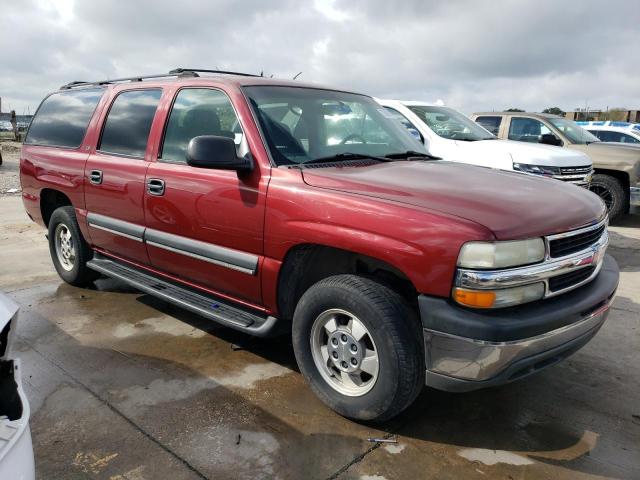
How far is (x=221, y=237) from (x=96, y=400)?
3.83ft

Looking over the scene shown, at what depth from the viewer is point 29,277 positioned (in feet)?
17.4

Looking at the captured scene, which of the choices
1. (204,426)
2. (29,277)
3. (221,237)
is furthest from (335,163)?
(29,277)

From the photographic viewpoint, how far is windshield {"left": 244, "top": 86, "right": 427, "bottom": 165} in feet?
10.6

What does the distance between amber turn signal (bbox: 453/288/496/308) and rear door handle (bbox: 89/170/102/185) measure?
3045mm

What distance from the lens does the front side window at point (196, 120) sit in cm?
338

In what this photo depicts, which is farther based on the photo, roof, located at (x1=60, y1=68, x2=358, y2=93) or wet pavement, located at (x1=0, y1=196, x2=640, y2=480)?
roof, located at (x1=60, y1=68, x2=358, y2=93)

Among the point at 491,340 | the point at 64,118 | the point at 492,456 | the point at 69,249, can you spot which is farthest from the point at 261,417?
the point at 64,118

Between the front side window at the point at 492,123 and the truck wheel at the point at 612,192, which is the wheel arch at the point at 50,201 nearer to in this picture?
the front side window at the point at 492,123

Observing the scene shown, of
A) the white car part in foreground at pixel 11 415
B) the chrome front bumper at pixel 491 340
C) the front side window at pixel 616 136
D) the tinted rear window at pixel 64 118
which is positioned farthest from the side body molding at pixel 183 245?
the front side window at pixel 616 136

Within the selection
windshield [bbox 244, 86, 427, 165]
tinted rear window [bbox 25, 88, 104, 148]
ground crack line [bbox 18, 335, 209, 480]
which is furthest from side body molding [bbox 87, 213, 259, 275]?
ground crack line [bbox 18, 335, 209, 480]

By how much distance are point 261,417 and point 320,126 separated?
185 cm

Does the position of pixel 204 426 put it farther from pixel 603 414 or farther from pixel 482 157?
pixel 482 157

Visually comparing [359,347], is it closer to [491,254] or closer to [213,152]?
[491,254]

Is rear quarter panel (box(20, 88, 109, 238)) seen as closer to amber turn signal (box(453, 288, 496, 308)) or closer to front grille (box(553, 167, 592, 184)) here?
amber turn signal (box(453, 288, 496, 308))
